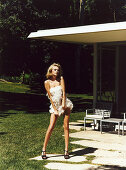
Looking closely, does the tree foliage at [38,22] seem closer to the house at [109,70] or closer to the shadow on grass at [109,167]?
the house at [109,70]

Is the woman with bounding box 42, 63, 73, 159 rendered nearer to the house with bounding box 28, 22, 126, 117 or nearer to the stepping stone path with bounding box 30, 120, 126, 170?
the stepping stone path with bounding box 30, 120, 126, 170

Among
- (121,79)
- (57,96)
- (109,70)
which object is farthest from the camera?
(121,79)

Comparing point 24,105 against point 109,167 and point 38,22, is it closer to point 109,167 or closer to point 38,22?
point 38,22

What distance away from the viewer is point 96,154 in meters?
6.57

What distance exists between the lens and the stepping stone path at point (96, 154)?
5648 mm

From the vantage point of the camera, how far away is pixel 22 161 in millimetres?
5969

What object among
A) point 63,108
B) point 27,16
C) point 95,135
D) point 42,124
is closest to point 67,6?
point 27,16

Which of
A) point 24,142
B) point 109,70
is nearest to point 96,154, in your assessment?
point 24,142

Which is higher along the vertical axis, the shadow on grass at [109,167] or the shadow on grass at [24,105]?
the shadow on grass at [24,105]

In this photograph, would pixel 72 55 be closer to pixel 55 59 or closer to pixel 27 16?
pixel 55 59

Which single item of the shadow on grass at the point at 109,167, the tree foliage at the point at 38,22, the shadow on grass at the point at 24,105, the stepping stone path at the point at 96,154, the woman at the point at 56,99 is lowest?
the shadow on grass at the point at 109,167

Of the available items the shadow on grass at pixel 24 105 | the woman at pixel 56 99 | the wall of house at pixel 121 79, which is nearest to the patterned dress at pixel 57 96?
the woman at pixel 56 99

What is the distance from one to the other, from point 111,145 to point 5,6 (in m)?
18.6

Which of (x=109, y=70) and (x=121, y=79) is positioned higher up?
(x=109, y=70)
